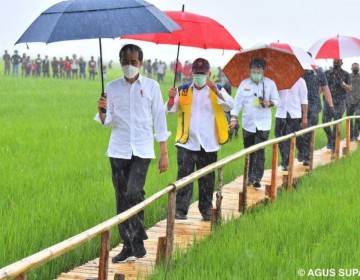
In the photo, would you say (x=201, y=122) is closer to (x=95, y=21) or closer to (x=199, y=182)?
(x=199, y=182)

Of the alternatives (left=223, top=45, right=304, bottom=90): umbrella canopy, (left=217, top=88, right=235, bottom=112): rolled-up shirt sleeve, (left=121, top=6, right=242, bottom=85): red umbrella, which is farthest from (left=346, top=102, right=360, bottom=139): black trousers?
(left=217, top=88, right=235, bottom=112): rolled-up shirt sleeve

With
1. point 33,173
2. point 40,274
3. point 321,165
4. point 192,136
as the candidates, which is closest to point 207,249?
point 40,274

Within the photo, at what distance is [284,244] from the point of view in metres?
6.12

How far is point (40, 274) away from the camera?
19.9 feet

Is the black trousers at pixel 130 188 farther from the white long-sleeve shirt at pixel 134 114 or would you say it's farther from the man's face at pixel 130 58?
the man's face at pixel 130 58

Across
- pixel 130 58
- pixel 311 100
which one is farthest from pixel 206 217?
pixel 311 100

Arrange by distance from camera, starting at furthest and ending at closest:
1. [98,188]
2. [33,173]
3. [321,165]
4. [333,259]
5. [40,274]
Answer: [321,165], [33,173], [98,188], [40,274], [333,259]

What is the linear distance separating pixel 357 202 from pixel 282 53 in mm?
2787

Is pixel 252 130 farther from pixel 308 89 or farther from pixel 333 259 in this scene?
pixel 333 259

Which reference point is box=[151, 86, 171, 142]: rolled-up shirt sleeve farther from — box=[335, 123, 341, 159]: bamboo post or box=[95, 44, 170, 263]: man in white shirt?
box=[335, 123, 341, 159]: bamboo post

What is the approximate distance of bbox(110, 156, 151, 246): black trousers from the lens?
5895 millimetres

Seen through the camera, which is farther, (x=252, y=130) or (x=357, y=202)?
(x=252, y=130)

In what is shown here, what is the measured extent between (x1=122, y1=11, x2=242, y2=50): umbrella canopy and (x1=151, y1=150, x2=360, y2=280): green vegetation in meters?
1.56

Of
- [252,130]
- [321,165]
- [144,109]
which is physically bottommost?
[321,165]
